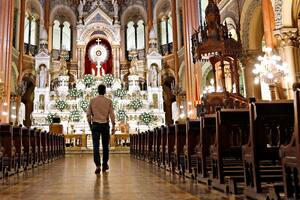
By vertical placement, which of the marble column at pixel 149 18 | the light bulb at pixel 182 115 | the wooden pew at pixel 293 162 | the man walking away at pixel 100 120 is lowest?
the wooden pew at pixel 293 162

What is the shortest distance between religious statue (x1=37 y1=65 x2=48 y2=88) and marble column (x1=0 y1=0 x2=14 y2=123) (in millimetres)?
3247

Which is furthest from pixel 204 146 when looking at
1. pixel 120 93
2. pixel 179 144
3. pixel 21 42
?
pixel 21 42

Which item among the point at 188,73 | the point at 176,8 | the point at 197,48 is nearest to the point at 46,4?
the point at 176,8

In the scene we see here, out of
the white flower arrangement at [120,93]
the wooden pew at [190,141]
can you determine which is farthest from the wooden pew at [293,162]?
the white flower arrangement at [120,93]

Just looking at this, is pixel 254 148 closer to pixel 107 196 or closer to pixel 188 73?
pixel 107 196

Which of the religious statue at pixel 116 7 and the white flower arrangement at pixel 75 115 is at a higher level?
the religious statue at pixel 116 7

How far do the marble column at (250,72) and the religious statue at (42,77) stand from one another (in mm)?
15519

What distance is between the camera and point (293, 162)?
2.77 meters

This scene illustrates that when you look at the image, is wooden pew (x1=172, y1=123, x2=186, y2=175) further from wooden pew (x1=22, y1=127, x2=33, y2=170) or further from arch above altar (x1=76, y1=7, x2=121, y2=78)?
arch above altar (x1=76, y1=7, x2=121, y2=78)

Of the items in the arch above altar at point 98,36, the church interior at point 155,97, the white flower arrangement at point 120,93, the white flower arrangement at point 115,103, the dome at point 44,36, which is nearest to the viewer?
the church interior at point 155,97

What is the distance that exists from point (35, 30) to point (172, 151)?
26.2m

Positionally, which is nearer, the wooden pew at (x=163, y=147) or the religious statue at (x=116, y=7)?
the wooden pew at (x=163, y=147)

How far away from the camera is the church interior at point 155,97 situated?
4.07 metres

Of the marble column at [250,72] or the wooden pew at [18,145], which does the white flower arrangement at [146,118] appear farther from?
the wooden pew at [18,145]
